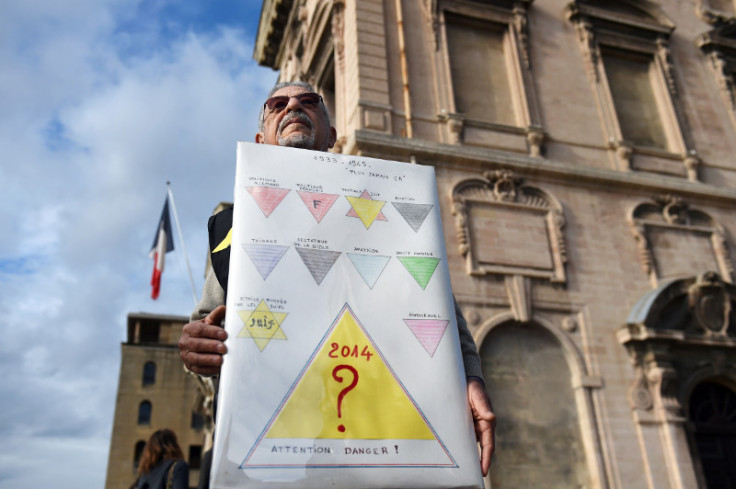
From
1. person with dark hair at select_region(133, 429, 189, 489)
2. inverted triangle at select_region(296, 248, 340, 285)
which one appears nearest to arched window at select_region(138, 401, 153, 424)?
person with dark hair at select_region(133, 429, 189, 489)

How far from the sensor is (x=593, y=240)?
10.1m

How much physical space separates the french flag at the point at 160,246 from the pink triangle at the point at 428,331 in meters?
14.7

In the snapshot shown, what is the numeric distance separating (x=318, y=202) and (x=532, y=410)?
7568mm

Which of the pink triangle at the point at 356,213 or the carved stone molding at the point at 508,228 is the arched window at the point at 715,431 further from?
the pink triangle at the point at 356,213

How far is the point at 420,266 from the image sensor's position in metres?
1.88

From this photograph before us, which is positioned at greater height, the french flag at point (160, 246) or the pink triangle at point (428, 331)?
the french flag at point (160, 246)

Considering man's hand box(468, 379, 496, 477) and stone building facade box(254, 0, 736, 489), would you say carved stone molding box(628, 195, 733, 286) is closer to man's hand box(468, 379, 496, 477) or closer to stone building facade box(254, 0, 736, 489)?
stone building facade box(254, 0, 736, 489)

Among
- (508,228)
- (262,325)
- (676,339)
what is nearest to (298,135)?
(262,325)

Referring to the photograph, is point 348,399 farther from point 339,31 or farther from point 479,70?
point 339,31

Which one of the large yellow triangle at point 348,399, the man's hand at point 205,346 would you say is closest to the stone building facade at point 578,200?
the large yellow triangle at point 348,399

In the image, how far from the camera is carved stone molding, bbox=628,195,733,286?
33.8 ft

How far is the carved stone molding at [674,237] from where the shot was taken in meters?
10.3

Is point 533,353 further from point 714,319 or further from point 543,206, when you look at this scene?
point 714,319

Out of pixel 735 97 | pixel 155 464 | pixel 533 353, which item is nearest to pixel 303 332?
pixel 155 464
